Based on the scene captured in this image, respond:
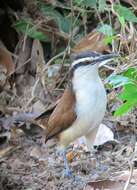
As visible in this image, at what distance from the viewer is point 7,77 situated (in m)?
7.33

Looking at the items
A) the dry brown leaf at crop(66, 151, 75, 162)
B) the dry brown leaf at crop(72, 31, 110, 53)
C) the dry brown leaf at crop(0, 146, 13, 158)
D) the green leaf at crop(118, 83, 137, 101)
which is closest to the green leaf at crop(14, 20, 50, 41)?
the dry brown leaf at crop(72, 31, 110, 53)

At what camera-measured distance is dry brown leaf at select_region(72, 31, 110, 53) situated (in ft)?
23.3

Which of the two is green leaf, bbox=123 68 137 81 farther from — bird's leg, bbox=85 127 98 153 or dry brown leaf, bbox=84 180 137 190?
bird's leg, bbox=85 127 98 153

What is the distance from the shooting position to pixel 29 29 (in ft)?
24.2

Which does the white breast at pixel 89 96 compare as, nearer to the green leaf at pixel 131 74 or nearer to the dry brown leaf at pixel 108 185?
the dry brown leaf at pixel 108 185

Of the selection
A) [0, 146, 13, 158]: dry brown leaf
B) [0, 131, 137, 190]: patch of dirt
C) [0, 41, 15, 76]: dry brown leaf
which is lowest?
[0, 131, 137, 190]: patch of dirt

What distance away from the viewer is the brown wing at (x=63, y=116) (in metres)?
5.46

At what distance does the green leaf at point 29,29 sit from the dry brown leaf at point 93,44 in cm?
47

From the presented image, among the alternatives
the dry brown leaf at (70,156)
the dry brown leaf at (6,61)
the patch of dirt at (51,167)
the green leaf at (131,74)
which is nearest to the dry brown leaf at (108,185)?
the patch of dirt at (51,167)

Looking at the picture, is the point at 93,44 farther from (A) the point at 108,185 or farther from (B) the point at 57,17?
(A) the point at 108,185

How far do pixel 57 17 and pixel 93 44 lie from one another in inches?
22.7

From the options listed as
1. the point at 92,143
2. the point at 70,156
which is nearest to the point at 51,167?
the point at 70,156

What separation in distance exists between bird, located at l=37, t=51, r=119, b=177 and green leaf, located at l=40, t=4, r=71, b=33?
1.92m

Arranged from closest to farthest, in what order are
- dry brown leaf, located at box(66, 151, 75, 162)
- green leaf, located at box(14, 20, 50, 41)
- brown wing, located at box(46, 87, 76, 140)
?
brown wing, located at box(46, 87, 76, 140) → dry brown leaf, located at box(66, 151, 75, 162) → green leaf, located at box(14, 20, 50, 41)
